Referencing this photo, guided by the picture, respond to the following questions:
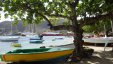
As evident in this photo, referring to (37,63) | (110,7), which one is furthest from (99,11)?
(37,63)

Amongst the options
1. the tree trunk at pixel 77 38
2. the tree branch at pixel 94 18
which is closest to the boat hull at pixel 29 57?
the tree trunk at pixel 77 38

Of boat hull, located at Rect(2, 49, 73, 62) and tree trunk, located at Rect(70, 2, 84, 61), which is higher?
tree trunk, located at Rect(70, 2, 84, 61)

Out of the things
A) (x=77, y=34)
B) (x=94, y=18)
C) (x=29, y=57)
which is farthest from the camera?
(x=77, y=34)

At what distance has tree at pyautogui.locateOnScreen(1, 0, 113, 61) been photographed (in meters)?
17.5

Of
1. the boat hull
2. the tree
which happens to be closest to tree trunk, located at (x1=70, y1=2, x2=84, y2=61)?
the tree

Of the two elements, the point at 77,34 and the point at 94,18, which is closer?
the point at 94,18

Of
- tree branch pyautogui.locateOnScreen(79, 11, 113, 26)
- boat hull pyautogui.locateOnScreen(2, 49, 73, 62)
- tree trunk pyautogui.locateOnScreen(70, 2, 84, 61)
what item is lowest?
boat hull pyautogui.locateOnScreen(2, 49, 73, 62)

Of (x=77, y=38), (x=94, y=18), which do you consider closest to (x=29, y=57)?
(x=77, y=38)

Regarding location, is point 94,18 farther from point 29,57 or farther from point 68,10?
point 29,57

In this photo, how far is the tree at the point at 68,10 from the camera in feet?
57.6

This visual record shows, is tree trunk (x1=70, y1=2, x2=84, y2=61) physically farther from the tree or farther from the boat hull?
the boat hull

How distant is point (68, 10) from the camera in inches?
804

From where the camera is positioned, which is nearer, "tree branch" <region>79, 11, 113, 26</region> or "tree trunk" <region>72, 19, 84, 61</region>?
"tree branch" <region>79, 11, 113, 26</region>

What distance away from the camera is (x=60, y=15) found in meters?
20.0
